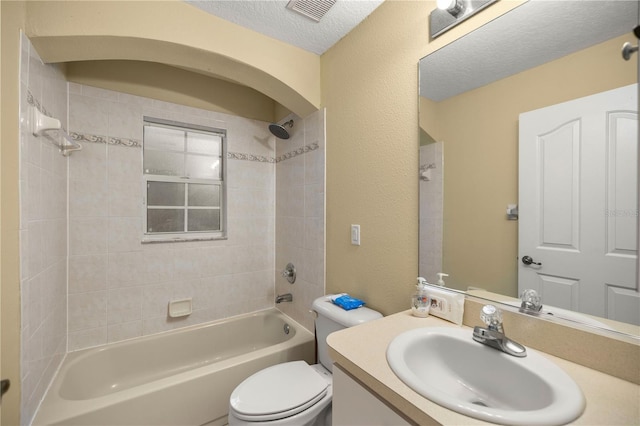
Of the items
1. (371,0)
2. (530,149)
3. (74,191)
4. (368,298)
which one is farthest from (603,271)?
(74,191)

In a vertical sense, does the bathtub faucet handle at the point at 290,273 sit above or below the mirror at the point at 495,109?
below

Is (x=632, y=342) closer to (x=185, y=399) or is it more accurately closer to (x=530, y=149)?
(x=530, y=149)

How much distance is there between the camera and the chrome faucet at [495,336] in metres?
0.76

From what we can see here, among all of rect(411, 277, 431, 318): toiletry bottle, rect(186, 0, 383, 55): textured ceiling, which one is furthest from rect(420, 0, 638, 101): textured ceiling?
rect(411, 277, 431, 318): toiletry bottle

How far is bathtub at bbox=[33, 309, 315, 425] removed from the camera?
3.94ft

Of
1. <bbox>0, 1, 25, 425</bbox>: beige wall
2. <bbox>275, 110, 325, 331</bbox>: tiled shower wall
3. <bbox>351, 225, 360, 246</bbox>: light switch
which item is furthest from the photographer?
<bbox>275, 110, 325, 331</bbox>: tiled shower wall

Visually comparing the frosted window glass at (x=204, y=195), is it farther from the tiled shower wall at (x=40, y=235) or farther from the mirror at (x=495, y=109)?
the mirror at (x=495, y=109)

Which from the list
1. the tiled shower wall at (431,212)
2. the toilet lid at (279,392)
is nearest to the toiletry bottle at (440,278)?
the tiled shower wall at (431,212)

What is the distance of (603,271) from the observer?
72 centimetres

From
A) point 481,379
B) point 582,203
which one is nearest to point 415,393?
point 481,379

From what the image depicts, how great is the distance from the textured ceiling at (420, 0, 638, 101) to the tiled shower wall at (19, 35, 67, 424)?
1745 millimetres

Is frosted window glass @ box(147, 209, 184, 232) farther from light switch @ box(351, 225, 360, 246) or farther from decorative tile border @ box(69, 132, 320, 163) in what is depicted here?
light switch @ box(351, 225, 360, 246)

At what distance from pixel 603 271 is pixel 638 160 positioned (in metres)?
0.31

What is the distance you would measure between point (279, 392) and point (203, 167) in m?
1.75
